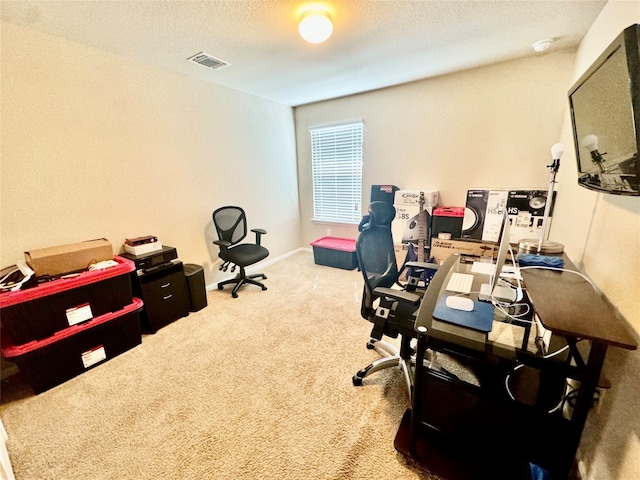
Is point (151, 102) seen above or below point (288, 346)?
above

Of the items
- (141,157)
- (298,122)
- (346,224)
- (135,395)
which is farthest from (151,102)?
(346,224)

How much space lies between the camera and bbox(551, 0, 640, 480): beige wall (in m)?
0.95

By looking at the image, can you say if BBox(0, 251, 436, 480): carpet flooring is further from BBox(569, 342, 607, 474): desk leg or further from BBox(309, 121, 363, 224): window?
BBox(309, 121, 363, 224): window

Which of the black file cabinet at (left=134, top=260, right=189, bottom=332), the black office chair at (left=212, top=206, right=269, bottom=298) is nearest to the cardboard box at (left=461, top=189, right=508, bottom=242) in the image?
the black office chair at (left=212, top=206, right=269, bottom=298)

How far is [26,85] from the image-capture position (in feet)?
6.14

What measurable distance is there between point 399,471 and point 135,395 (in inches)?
67.6

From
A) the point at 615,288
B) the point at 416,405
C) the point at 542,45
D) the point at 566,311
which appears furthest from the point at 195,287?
the point at 542,45

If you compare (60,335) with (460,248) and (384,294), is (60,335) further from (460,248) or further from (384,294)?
(460,248)

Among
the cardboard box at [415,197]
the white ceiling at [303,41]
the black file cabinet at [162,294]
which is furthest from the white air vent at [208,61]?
the cardboard box at [415,197]

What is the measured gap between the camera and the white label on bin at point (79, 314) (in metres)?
1.86

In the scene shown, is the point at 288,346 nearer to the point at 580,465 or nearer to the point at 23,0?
the point at 580,465

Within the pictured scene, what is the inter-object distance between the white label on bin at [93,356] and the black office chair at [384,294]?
1990 millimetres

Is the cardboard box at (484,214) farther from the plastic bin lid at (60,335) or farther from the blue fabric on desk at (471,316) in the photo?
the plastic bin lid at (60,335)

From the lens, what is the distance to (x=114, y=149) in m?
2.36
